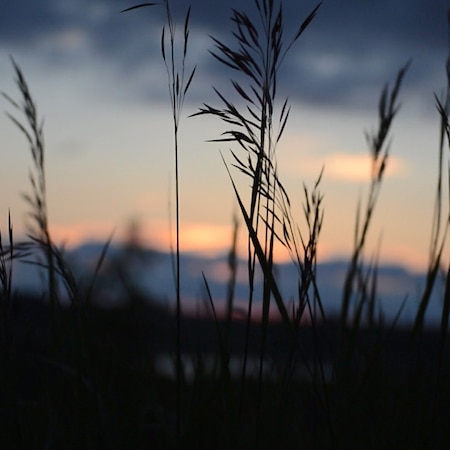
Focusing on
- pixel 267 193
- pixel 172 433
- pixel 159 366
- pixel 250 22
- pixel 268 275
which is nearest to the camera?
pixel 268 275

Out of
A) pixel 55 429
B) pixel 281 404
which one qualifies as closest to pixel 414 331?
pixel 281 404

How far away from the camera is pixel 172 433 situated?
1.71 meters

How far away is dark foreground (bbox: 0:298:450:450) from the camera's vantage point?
1.51 metres

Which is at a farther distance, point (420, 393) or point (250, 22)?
point (420, 393)

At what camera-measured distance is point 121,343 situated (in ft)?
7.79

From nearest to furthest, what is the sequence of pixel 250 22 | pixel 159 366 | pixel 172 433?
pixel 250 22, pixel 172 433, pixel 159 366

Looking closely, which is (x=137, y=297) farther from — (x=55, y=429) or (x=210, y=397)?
(x=210, y=397)

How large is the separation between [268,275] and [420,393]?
683mm

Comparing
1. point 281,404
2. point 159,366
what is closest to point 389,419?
point 281,404

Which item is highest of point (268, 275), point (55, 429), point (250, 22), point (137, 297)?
point (250, 22)

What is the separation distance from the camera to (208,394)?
1.53 m

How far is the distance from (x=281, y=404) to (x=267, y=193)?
0.39 metres

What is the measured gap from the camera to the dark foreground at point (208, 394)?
1.51m

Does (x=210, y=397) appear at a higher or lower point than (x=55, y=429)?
higher
